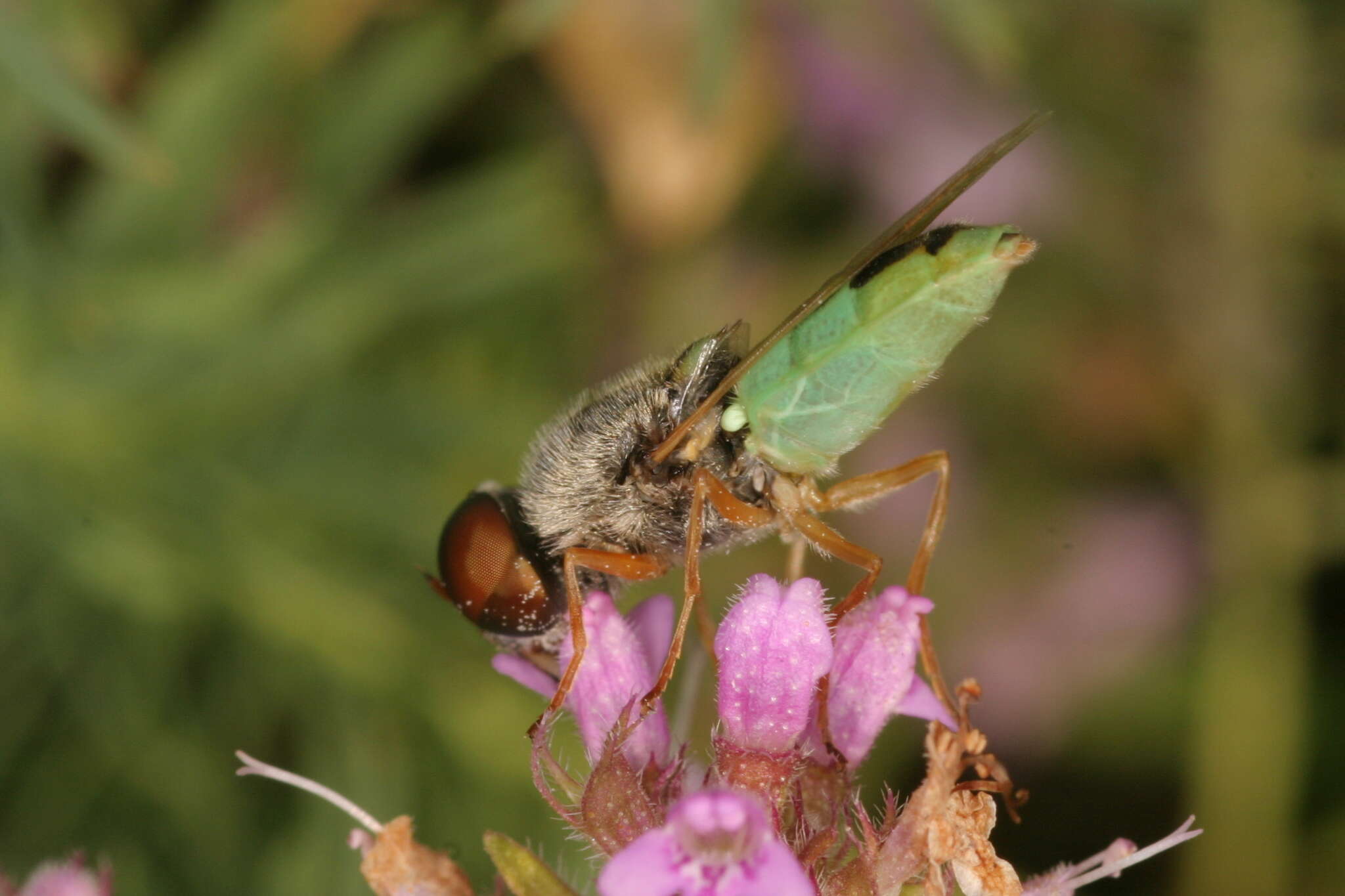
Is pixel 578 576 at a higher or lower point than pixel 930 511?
higher

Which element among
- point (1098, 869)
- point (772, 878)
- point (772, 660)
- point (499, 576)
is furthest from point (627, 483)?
point (1098, 869)

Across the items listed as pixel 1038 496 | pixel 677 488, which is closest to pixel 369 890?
pixel 677 488

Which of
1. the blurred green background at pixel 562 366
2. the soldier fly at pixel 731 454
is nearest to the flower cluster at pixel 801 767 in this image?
the soldier fly at pixel 731 454

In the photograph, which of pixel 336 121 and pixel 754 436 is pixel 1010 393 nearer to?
pixel 336 121

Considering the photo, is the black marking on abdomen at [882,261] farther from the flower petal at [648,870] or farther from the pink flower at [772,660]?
the flower petal at [648,870]

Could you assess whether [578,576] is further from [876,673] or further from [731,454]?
[876,673]

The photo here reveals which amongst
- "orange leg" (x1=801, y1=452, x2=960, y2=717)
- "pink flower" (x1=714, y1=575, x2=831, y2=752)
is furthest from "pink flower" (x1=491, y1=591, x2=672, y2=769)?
"orange leg" (x1=801, y1=452, x2=960, y2=717)
